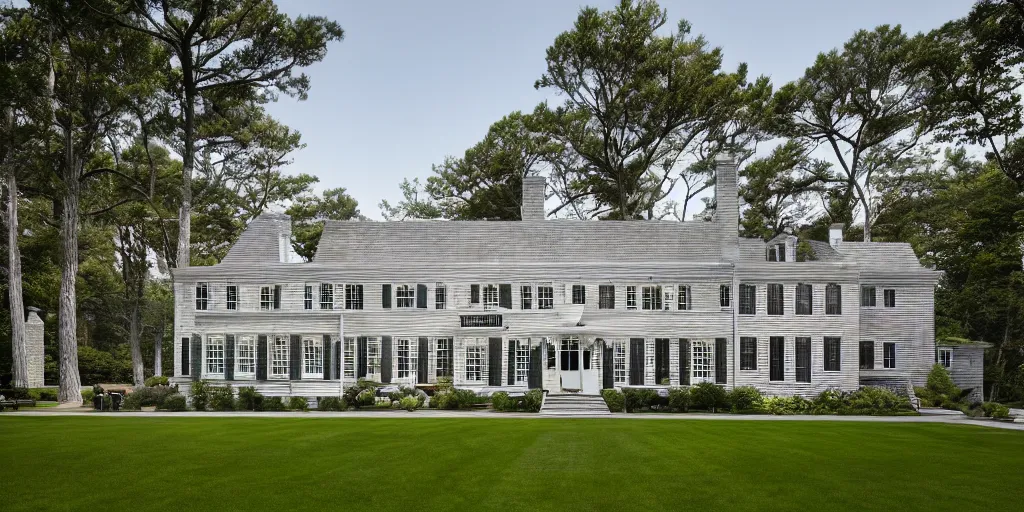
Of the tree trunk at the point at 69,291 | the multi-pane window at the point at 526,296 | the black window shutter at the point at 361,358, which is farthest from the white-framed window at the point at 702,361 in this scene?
the tree trunk at the point at 69,291

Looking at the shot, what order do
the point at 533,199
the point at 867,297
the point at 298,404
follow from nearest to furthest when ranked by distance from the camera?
the point at 298,404 → the point at 867,297 → the point at 533,199

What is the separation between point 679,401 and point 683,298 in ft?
16.6

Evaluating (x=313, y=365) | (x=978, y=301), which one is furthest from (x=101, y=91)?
(x=978, y=301)

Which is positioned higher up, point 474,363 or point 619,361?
point 619,361

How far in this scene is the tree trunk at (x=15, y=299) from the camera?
35531 millimetres

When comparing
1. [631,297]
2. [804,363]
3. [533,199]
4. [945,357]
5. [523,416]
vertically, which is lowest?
[523,416]

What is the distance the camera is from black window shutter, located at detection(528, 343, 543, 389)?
105 feet

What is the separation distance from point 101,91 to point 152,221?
14404 millimetres

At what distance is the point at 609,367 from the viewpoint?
32.2 meters

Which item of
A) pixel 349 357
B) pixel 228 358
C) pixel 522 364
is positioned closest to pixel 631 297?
pixel 522 364

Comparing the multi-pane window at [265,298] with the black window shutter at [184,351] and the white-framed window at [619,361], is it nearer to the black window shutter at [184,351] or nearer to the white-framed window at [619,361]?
the black window shutter at [184,351]

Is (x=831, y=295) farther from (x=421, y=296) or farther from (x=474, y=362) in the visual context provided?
(x=421, y=296)

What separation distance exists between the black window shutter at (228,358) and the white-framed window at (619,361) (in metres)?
15.7

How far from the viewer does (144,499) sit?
12.6 metres
